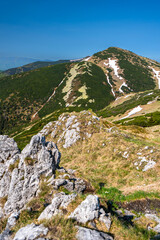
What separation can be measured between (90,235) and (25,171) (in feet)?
40.3

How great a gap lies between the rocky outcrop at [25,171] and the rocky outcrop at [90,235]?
9.76m

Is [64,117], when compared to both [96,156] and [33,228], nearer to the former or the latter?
[96,156]

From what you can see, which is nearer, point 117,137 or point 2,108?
point 117,137

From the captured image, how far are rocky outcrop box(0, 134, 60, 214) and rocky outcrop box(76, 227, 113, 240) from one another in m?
9.76

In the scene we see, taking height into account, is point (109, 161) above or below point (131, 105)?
below

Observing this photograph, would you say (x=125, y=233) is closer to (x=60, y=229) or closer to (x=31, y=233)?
(x=60, y=229)

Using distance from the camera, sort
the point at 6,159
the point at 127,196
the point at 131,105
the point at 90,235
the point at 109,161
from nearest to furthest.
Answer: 1. the point at 90,235
2. the point at 127,196
3. the point at 6,159
4. the point at 109,161
5. the point at 131,105

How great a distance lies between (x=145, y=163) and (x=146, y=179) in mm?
3288

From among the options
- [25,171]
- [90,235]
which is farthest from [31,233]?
[25,171]

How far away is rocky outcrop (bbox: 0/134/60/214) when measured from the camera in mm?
16016

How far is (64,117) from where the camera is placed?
49.2m

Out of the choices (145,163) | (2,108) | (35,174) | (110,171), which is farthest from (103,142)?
(2,108)

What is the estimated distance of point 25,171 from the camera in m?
17.4

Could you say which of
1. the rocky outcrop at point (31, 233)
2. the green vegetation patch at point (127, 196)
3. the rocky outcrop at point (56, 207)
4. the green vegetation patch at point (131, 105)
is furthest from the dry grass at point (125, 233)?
the green vegetation patch at point (131, 105)
